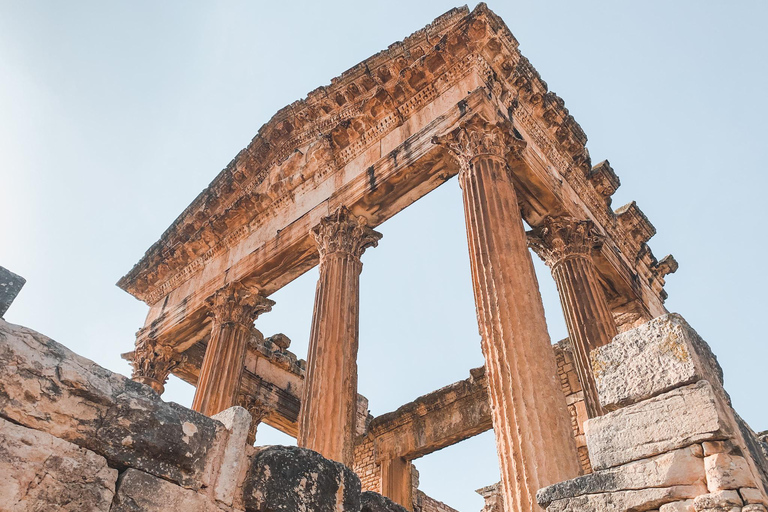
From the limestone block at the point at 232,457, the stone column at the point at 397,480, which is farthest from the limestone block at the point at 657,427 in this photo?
the stone column at the point at 397,480

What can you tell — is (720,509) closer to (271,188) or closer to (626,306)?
(626,306)

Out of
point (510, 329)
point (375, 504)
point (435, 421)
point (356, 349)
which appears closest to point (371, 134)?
point (356, 349)

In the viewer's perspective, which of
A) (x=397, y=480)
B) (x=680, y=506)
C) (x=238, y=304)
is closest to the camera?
(x=680, y=506)

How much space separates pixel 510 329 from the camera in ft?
20.7

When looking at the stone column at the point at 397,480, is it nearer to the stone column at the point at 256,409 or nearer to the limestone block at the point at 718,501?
the stone column at the point at 256,409

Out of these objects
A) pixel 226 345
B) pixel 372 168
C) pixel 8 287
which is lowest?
pixel 8 287

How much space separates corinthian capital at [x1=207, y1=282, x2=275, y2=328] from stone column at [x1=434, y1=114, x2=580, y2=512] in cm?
550

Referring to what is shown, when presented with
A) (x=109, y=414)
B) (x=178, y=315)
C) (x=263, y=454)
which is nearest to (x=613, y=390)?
(x=263, y=454)

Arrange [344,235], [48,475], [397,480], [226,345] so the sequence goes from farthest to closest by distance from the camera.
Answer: [397,480]
[226,345]
[344,235]
[48,475]

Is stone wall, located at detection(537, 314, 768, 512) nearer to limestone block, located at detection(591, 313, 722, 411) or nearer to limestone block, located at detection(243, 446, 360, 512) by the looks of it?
limestone block, located at detection(591, 313, 722, 411)

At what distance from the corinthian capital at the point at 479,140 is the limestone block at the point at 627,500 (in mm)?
5600

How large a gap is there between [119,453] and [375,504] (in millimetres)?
1355

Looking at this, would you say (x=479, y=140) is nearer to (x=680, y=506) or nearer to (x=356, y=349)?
(x=356, y=349)

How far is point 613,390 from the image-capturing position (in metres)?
3.31
